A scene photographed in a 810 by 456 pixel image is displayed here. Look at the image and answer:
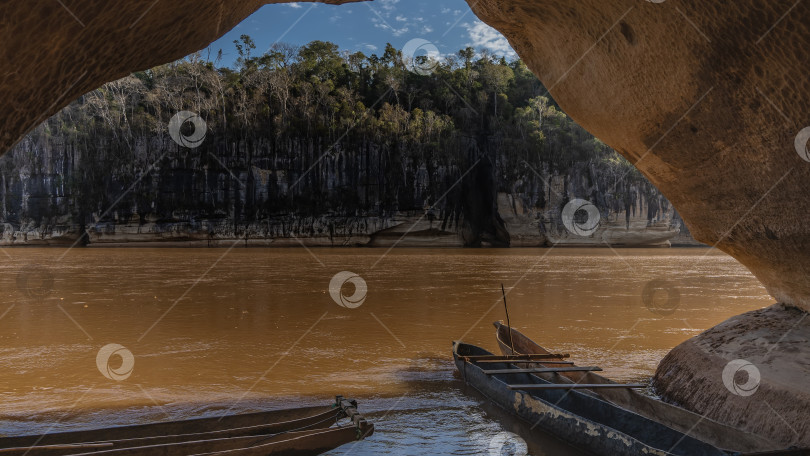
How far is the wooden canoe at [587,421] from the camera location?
10.7 feet

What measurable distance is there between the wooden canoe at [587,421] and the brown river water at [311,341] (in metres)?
0.15

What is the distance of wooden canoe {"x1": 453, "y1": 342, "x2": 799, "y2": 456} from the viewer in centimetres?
326

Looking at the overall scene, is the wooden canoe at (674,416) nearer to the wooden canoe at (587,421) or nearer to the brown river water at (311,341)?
the wooden canoe at (587,421)

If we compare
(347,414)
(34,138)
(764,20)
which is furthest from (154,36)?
(34,138)

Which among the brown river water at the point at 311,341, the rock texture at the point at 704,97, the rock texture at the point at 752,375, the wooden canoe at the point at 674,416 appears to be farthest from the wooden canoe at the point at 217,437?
the rock texture at the point at 704,97

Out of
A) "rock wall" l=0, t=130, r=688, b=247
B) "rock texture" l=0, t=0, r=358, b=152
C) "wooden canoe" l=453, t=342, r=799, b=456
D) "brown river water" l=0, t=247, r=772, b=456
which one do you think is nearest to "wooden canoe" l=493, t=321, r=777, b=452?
"wooden canoe" l=453, t=342, r=799, b=456

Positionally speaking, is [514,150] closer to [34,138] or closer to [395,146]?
[395,146]

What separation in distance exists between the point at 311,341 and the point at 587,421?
482 cm

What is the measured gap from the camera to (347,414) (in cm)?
395

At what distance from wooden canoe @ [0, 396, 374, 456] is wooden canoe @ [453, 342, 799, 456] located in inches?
57.8

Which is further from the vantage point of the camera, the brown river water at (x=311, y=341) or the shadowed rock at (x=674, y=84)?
the brown river water at (x=311, y=341)

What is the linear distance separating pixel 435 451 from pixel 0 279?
17448 millimetres

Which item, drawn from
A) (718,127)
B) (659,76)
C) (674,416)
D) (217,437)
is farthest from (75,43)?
(674,416)

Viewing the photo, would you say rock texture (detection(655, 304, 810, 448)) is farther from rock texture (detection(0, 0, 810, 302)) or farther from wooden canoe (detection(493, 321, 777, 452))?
rock texture (detection(0, 0, 810, 302))
